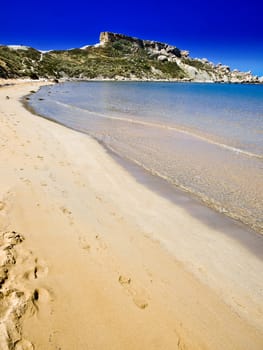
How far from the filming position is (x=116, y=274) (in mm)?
4004

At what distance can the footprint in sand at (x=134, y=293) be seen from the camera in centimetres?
347

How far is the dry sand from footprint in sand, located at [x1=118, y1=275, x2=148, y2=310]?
0.01 m

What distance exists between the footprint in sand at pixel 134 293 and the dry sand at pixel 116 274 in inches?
0.6

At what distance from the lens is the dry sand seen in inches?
119

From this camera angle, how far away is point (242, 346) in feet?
10.0

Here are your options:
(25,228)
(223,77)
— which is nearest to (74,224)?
(25,228)

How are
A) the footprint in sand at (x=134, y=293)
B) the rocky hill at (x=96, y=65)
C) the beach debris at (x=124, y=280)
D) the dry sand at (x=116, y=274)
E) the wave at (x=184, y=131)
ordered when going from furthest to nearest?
the rocky hill at (x=96, y=65)
the wave at (x=184, y=131)
the beach debris at (x=124, y=280)
the footprint in sand at (x=134, y=293)
the dry sand at (x=116, y=274)

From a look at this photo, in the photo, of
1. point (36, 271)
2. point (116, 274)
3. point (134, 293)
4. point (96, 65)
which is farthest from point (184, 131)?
point (96, 65)

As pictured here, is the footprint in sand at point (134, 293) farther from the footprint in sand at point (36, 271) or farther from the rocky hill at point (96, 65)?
the rocky hill at point (96, 65)

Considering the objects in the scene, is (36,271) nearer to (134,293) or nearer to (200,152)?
(134,293)

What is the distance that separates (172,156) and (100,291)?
7.96 meters

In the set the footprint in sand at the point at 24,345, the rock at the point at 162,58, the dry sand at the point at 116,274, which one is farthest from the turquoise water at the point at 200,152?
the rock at the point at 162,58

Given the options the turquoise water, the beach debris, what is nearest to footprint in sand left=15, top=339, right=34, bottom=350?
Answer: the beach debris

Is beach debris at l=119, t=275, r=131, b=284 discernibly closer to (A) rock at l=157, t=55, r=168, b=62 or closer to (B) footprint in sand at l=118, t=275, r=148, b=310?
(B) footprint in sand at l=118, t=275, r=148, b=310
